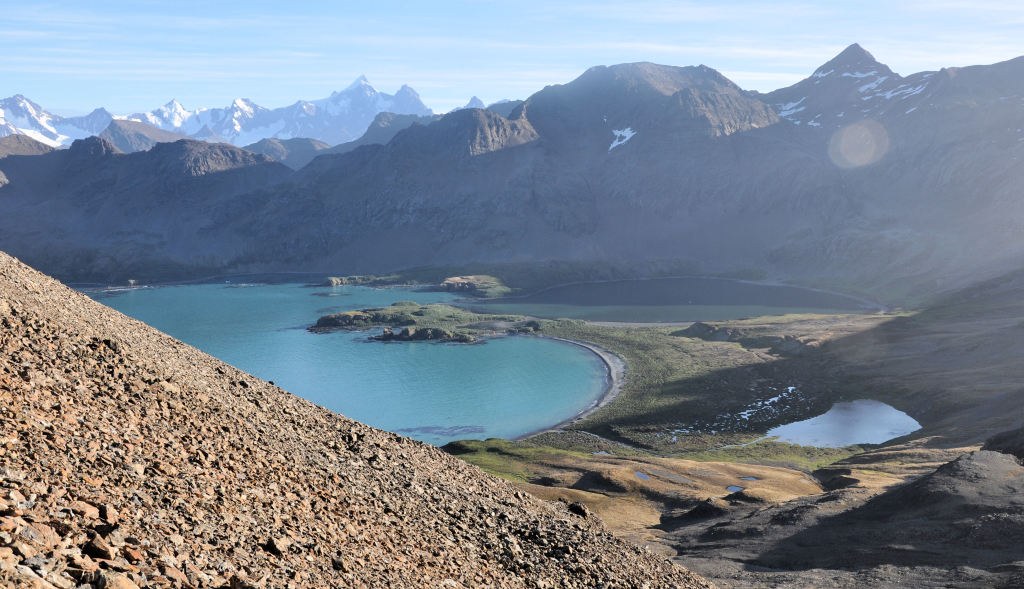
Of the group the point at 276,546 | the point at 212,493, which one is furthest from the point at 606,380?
the point at 276,546

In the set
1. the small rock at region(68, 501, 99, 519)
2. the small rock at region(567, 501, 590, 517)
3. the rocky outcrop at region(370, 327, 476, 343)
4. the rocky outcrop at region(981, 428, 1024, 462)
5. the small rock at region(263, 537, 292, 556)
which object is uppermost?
the small rock at region(68, 501, 99, 519)

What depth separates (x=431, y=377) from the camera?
151 meters

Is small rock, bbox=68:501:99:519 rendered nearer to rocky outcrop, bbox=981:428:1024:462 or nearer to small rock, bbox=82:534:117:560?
small rock, bbox=82:534:117:560

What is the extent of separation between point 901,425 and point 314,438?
354ft

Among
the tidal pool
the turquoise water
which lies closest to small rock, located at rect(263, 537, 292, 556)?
the turquoise water

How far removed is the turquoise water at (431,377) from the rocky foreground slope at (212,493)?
256 ft

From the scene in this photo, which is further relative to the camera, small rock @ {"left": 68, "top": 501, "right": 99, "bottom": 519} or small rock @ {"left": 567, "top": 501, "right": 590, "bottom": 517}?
small rock @ {"left": 567, "top": 501, "right": 590, "bottom": 517}

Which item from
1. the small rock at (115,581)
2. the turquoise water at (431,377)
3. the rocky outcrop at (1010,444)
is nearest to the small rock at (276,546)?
the small rock at (115,581)

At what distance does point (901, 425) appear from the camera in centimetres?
11000

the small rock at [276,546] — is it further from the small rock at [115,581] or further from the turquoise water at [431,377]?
the turquoise water at [431,377]

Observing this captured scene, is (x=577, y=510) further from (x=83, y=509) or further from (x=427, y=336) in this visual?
(x=427, y=336)

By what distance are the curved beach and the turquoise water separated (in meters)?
1.82

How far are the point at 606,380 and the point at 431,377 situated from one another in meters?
37.9

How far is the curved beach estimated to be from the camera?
11600 cm
